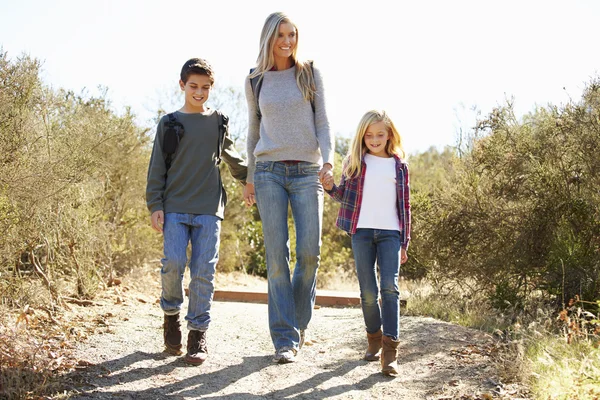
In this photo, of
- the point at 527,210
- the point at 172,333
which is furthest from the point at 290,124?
the point at 527,210

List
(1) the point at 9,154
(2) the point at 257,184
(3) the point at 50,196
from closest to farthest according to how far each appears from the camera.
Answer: (2) the point at 257,184
(1) the point at 9,154
(3) the point at 50,196

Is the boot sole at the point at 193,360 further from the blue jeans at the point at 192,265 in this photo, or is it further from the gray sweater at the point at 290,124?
the gray sweater at the point at 290,124

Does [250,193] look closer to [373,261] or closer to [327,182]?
[327,182]

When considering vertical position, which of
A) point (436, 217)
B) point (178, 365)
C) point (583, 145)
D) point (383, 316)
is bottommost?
point (178, 365)

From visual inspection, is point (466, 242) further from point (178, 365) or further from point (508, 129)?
point (178, 365)

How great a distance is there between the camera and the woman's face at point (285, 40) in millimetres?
4547

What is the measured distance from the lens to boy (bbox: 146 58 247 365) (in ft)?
14.7

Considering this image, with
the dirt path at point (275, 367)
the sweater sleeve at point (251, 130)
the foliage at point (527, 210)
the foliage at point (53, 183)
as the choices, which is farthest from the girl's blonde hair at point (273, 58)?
the foliage at point (527, 210)

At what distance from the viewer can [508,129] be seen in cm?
677

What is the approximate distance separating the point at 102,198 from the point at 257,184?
3.62 metres

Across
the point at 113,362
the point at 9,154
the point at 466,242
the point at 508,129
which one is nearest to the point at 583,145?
the point at 508,129

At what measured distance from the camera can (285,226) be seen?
4613 mm

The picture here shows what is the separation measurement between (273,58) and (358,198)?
1116mm

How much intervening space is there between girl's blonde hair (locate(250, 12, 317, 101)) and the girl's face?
19.5 inches
